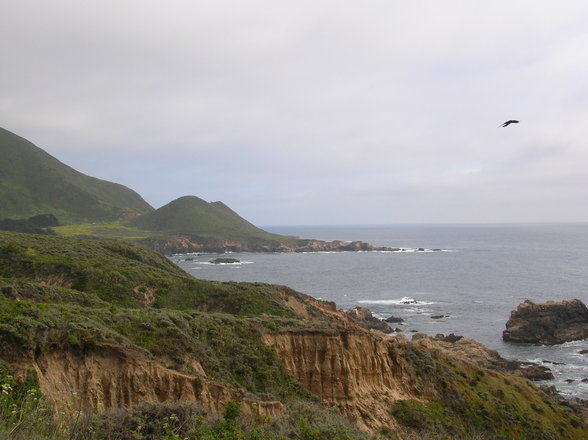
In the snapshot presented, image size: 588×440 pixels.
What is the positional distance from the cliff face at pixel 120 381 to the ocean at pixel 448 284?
3708 cm

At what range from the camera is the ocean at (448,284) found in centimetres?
5562

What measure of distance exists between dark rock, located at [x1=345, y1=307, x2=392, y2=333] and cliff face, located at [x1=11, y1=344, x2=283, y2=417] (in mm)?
41665

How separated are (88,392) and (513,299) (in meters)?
79.9

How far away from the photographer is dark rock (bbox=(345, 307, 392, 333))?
59.7m

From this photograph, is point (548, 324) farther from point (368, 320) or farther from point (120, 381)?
point (120, 381)

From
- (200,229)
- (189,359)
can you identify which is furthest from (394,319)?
(200,229)

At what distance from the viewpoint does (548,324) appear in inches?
2291

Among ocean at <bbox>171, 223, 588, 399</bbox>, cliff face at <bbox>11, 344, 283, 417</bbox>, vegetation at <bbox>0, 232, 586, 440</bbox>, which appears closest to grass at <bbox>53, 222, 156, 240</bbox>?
ocean at <bbox>171, 223, 588, 399</bbox>

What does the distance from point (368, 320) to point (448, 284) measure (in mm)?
42401

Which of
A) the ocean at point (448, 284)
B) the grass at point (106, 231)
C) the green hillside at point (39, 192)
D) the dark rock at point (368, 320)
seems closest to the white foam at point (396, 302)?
the ocean at point (448, 284)

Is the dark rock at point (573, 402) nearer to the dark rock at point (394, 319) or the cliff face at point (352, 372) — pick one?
the cliff face at point (352, 372)

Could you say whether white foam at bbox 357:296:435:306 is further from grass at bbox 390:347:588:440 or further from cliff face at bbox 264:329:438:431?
cliff face at bbox 264:329:438:431

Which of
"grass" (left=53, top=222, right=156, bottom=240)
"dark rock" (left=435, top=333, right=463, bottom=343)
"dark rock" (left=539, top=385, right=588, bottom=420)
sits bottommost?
"dark rock" (left=539, top=385, right=588, bottom=420)

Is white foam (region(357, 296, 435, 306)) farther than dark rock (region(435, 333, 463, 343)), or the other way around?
white foam (region(357, 296, 435, 306))
